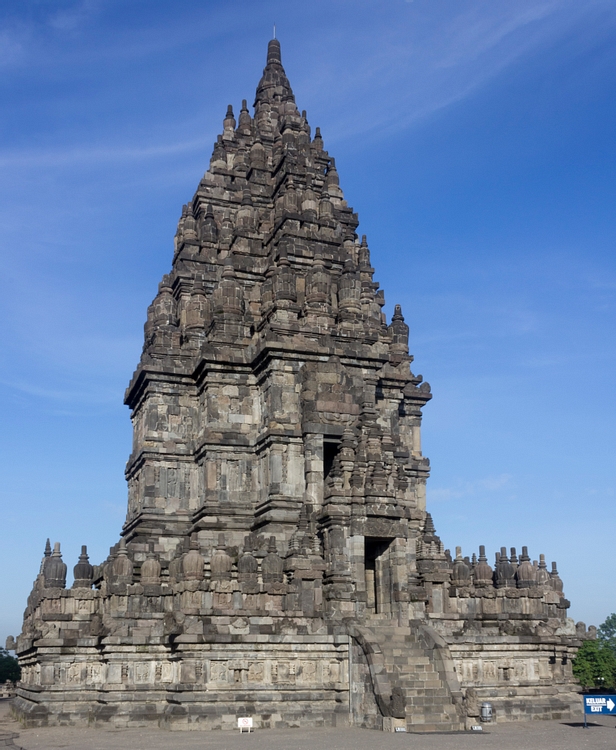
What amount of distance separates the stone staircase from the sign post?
4.38 metres

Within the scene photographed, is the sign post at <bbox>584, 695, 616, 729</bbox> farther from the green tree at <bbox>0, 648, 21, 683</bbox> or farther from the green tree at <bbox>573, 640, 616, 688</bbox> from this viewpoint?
the green tree at <bbox>0, 648, 21, 683</bbox>

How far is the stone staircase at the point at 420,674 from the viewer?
85.2 ft

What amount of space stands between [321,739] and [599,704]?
31.3 ft

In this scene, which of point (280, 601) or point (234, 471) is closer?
point (280, 601)

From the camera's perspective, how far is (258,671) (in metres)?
28.1

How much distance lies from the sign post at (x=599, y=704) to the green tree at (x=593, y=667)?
173 ft

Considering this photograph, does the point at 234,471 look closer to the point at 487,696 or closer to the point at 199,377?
the point at 199,377

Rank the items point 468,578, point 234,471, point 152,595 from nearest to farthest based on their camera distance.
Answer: point 152,595
point 468,578
point 234,471

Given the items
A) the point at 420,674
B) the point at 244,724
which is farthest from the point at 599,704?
the point at 244,724

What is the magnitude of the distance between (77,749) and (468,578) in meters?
16.2

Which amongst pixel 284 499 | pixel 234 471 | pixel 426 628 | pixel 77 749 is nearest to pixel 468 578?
pixel 426 628

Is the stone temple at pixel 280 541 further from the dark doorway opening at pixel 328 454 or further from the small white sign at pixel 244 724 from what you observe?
the small white sign at pixel 244 724

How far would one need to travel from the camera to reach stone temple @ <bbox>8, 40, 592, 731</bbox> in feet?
92.2

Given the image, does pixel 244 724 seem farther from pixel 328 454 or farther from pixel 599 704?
pixel 328 454
